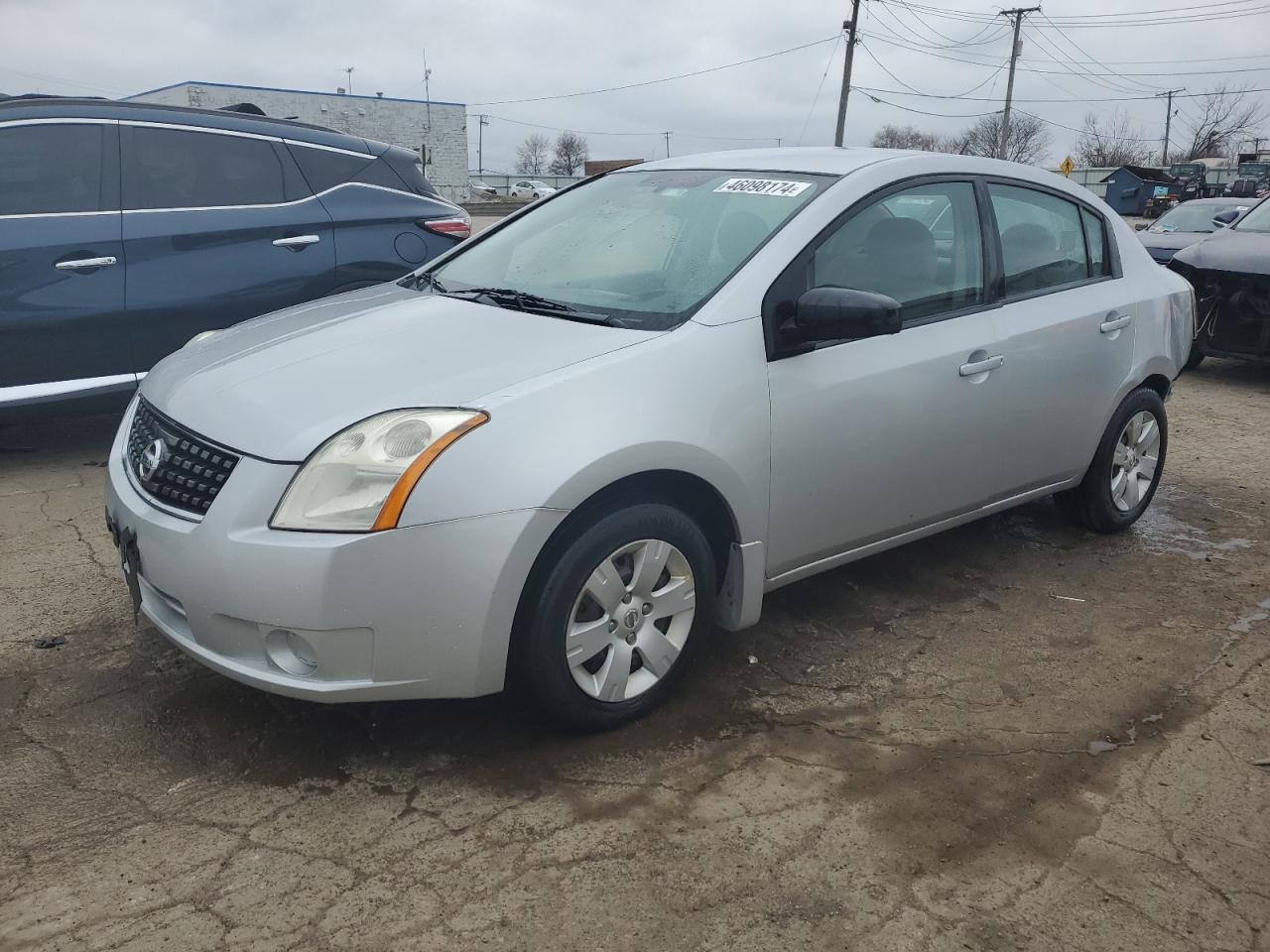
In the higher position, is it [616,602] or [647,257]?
[647,257]

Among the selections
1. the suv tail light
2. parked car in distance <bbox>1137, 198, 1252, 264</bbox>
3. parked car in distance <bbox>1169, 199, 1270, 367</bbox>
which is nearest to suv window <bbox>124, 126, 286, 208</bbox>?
the suv tail light

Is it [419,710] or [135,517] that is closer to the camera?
[135,517]

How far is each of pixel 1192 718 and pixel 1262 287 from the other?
20.7 feet

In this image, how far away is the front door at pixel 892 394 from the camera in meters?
3.30

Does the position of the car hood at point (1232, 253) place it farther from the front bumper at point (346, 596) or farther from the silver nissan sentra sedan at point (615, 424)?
the front bumper at point (346, 596)

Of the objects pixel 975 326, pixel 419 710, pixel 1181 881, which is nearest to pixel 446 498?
pixel 419 710

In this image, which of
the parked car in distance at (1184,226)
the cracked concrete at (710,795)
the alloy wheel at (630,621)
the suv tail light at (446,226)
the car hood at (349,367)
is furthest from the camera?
the parked car in distance at (1184,226)

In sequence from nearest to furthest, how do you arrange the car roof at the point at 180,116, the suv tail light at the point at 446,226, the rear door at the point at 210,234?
the car roof at the point at 180,116, the rear door at the point at 210,234, the suv tail light at the point at 446,226

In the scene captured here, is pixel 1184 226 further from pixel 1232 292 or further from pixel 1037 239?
pixel 1037 239

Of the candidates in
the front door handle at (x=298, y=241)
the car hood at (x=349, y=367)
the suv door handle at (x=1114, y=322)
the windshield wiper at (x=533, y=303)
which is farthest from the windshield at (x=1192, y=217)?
the car hood at (x=349, y=367)

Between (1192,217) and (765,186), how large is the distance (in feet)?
40.2

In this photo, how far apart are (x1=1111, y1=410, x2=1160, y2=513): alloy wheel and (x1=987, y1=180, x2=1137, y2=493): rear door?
276 mm

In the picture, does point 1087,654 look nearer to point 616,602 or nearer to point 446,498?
point 616,602

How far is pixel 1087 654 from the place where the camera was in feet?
12.2
